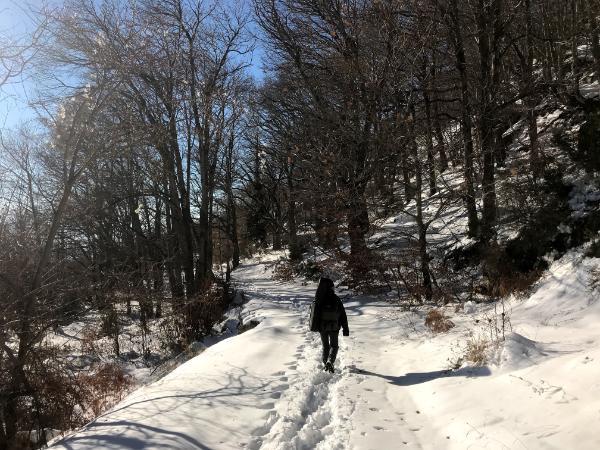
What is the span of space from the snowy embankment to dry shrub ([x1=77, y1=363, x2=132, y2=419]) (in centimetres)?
262

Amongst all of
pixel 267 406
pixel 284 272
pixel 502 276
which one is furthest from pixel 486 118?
pixel 284 272

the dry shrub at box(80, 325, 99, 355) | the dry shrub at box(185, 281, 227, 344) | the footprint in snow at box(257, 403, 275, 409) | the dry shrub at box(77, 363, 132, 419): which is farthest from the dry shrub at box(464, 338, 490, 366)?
the dry shrub at box(185, 281, 227, 344)

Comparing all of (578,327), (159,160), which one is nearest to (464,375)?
(578,327)

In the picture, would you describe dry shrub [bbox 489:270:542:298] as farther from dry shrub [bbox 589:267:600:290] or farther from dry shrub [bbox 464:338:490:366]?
dry shrub [bbox 464:338:490:366]

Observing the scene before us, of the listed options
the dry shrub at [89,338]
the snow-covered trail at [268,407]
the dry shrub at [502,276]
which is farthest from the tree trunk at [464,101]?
the dry shrub at [89,338]

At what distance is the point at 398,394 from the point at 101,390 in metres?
7.28

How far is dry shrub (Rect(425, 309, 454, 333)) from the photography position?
9211 mm

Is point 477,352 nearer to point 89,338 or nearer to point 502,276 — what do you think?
point 502,276

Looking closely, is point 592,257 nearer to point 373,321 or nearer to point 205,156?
A: point 373,321

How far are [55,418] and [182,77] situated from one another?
1417 cm

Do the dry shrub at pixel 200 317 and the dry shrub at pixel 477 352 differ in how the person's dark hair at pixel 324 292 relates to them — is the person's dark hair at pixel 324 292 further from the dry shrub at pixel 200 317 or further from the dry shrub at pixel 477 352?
the dry shrub at pixel 200 317

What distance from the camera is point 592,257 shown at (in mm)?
9227

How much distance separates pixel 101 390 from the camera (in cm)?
1062

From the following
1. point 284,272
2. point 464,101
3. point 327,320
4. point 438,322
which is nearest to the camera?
point 327,320
